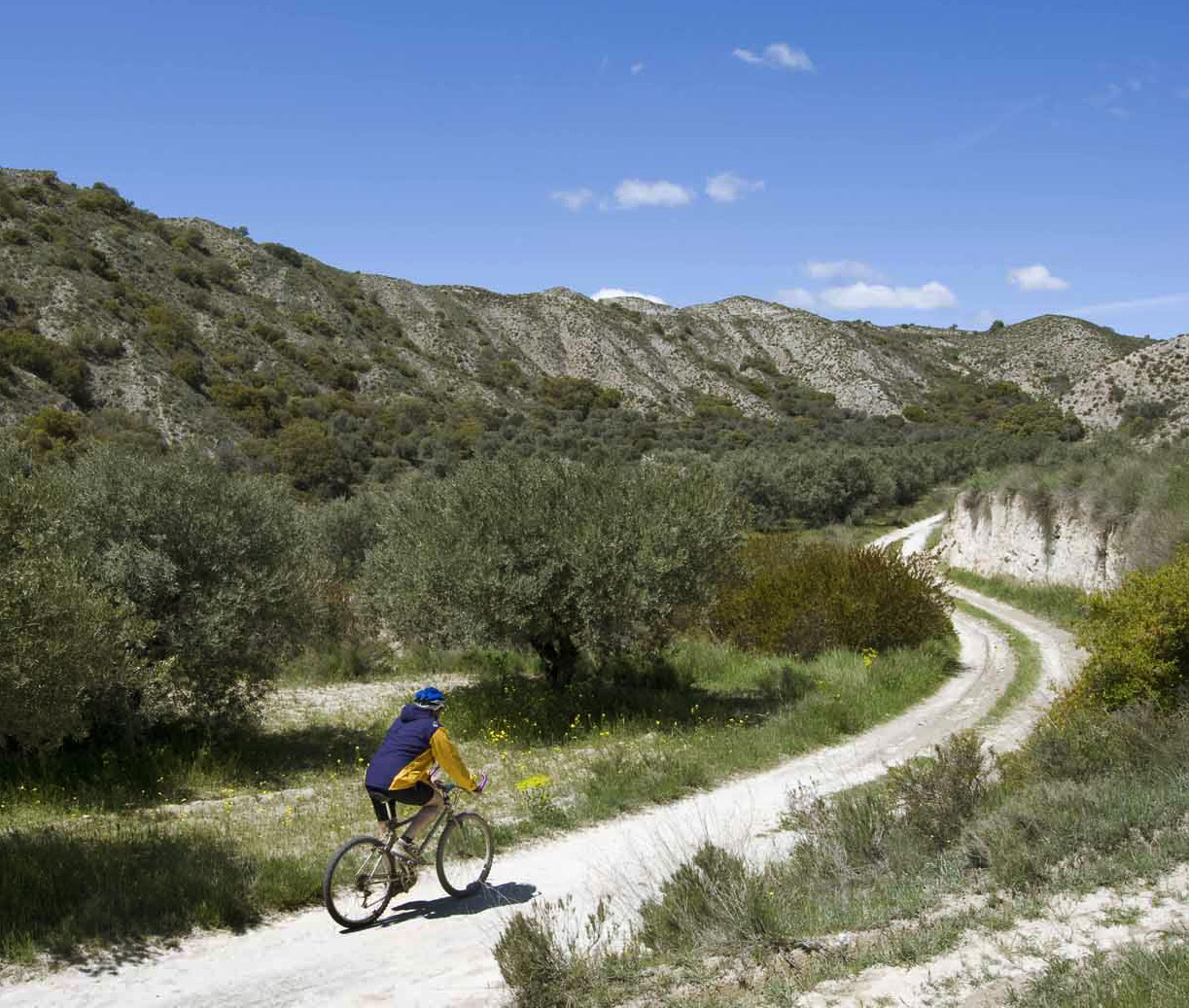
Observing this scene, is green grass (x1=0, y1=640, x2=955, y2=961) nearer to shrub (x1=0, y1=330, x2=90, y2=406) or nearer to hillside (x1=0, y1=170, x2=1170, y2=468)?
hillside (x1=0, y1=170, x2=1170, y2=468)

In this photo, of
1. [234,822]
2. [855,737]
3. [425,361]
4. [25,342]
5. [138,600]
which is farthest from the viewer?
[425,361]

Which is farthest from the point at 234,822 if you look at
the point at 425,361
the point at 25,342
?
the point at 425,361

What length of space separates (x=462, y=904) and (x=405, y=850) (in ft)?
2.36

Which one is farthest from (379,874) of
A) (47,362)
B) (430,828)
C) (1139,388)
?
(1139,388)

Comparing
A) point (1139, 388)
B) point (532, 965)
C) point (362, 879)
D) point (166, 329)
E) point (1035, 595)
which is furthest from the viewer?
point (166, 329)

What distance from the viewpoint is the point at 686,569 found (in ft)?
49.3

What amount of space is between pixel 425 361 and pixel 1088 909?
3102 inches

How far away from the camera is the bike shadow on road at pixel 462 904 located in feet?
23.6

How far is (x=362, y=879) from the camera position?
7.00 meters

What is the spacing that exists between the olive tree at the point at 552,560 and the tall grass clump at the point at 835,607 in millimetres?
3910

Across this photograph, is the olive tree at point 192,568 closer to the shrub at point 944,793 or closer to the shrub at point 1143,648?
the shrub at point 944,793

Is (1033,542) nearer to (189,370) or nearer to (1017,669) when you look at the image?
(1017,669)

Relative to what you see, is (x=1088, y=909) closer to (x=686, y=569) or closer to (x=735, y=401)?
(x=686, y=569)

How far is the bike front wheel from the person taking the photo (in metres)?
7.53
